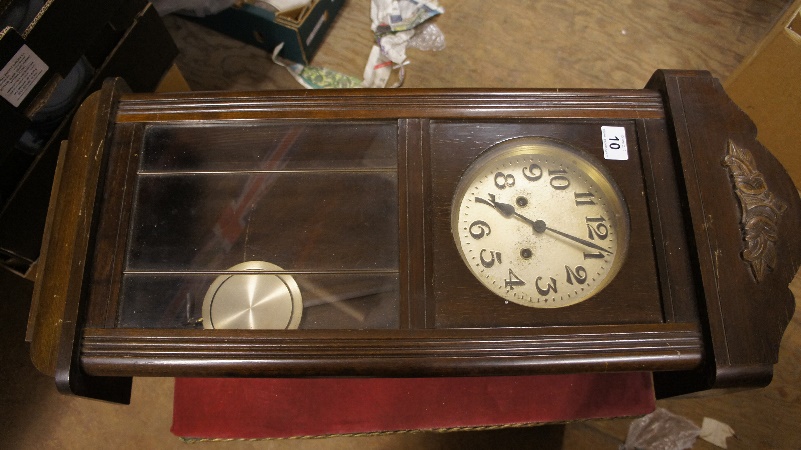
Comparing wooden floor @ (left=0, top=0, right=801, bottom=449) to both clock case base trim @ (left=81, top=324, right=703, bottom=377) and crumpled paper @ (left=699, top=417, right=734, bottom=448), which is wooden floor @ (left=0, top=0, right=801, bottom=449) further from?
clock case base trim @ (left=81, top=324, right=703, bottom=377)

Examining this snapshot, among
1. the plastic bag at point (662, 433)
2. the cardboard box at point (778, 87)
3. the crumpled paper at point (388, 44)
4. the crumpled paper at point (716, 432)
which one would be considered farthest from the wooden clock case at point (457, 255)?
the crumpled paper at point (388, 44)

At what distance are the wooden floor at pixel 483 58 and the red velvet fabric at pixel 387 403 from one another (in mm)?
629

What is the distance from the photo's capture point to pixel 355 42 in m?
2.29

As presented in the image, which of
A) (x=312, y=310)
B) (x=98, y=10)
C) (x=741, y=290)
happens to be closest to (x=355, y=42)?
(x=98, y=10)

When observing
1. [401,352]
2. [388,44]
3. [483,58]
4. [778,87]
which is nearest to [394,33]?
[388,44]

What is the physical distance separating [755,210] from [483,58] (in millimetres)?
1342

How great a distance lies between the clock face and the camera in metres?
1.15

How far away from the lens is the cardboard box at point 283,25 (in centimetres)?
208

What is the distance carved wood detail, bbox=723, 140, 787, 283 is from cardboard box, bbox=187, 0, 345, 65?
1.47 meters

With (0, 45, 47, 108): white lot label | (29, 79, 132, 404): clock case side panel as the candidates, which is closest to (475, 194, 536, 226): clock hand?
(29, 79, 132, 404): clock case side panel

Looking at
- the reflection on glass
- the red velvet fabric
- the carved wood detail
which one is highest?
the carved wood detail

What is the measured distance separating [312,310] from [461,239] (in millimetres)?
323

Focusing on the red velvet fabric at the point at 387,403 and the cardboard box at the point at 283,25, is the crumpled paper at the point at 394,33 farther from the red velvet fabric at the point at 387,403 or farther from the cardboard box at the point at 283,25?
the red velvet fabric at the point at 387,403

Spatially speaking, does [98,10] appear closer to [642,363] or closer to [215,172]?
[215,172]
